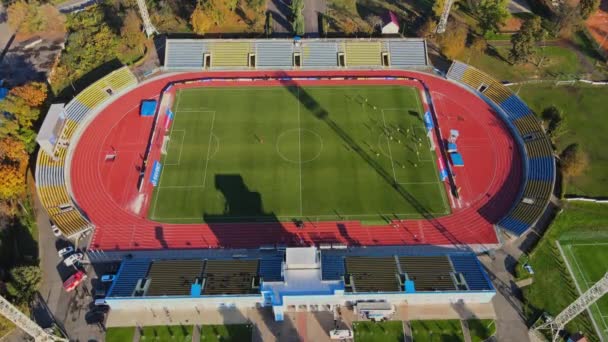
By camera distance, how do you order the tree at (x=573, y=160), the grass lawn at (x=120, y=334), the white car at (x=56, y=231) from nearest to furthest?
the grass lawn at (x=120, y=334) → the white car at (x=56, y=231) → the tree at (x=573, y=160)

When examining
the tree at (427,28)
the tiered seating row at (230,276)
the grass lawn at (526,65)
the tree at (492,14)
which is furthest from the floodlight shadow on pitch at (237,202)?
the tree at (492,14)

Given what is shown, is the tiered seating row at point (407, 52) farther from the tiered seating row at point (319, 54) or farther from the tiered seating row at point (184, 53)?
the tiered seating row at point (184, 53)

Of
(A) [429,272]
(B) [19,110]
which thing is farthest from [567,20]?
(B) [19,110]

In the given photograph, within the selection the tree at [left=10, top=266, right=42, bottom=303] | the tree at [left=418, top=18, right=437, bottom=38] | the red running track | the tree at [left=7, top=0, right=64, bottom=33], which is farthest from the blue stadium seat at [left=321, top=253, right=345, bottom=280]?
the tree at [left=7, top=0, right=64, bottom=33]

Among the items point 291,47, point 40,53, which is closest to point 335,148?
point 291,47

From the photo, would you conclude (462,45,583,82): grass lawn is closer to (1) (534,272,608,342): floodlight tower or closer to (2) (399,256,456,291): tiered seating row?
(2) (399,256,456,291): tiered seating row

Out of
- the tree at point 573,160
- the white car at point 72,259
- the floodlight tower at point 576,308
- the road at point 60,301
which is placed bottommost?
the floodlight tower at point 576,308

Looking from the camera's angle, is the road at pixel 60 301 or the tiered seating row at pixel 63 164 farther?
the tiered seating row at pixel 63 164
